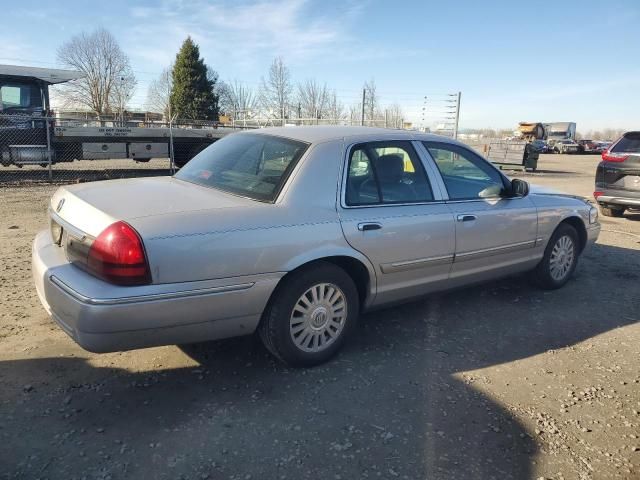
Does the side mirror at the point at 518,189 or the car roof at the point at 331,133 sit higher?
the car roof at the point at 331,133

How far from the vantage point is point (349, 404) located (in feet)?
9.89

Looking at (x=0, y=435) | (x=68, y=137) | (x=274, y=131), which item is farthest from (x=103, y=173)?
(x=0, y=435)

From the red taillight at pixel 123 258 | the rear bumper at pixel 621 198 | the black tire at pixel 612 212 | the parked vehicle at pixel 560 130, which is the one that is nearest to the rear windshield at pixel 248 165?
the red taillight at pixel 123 258

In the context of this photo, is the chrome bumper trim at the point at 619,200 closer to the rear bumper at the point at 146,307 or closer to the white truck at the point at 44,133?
the rear bumper at the point at 146,307

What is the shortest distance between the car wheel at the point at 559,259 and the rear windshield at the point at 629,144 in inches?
185

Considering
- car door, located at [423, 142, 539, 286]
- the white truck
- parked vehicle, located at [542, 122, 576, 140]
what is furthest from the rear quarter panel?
parked vehicle, located at [542, 122, 576, 140]

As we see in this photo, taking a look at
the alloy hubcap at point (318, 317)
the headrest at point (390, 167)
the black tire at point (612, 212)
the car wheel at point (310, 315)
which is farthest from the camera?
the black tire at point (612, 212)

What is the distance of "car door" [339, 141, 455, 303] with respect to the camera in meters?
3.47

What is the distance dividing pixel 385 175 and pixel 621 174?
7.16 metres

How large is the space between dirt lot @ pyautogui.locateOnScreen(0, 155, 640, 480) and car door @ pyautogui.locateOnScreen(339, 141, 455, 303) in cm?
51

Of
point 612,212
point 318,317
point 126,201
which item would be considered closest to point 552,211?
point 318,317

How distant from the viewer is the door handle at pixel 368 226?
3.42 meters

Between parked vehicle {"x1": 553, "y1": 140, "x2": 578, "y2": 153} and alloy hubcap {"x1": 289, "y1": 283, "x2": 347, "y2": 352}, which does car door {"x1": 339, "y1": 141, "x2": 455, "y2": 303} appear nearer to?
alloy hubcap {"x1": 289, "y1": 283, "x2": 347, "y2": 352}

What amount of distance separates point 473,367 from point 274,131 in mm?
2265
